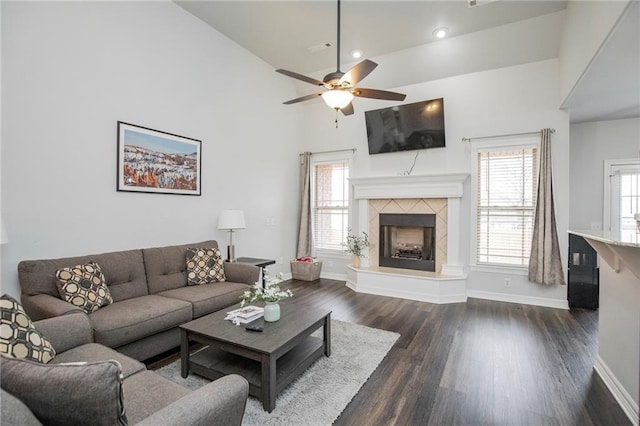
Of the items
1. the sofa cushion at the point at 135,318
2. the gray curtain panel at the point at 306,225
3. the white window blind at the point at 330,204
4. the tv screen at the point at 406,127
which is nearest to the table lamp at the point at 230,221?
the sofa cushion at the point at 135,318

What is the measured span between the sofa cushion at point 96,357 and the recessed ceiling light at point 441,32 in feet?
16.3

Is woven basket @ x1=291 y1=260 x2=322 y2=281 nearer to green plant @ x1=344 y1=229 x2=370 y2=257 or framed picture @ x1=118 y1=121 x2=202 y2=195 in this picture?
green plant @ x1=344 y1=229 x2=370 y2=257

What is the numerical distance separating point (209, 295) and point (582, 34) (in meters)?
4.70

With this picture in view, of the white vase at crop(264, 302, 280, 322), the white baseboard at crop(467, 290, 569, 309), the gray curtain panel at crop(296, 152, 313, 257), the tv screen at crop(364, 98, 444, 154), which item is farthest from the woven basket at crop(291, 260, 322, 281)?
the white vase at crop(264, 302, 280, 322)

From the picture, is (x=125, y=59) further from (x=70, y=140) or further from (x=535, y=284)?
(x=535, y=284)

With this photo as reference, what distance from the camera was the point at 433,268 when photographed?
5.00 metres

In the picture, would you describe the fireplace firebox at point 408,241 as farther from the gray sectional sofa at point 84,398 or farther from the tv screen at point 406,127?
the gray sectional sofa at point 84,398

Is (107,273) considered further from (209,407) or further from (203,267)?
(209,407)

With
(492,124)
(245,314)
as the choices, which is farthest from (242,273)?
(492,124)

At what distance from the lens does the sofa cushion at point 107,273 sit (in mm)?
2484

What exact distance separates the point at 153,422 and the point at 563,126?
5451mm

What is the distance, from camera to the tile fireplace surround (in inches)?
179

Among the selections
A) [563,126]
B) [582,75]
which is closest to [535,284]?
[563,126]

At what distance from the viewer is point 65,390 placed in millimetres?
916
